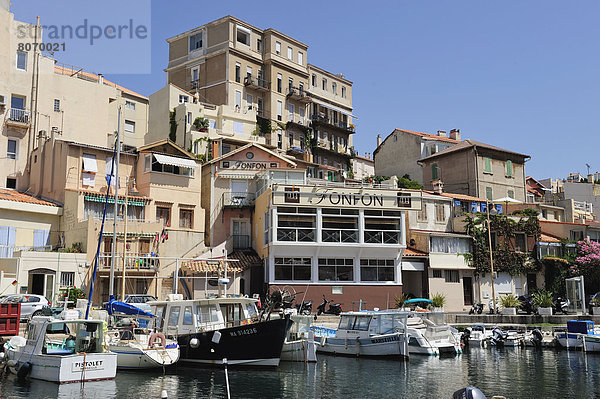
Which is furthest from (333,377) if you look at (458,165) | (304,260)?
(458,165)

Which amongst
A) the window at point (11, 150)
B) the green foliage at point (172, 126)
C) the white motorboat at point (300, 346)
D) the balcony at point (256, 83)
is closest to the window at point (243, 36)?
the balcony at point (256, 83)

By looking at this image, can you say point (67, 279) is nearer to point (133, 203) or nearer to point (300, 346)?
point (133, 203)

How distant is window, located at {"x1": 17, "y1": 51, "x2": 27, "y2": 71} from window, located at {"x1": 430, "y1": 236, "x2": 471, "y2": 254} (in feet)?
116

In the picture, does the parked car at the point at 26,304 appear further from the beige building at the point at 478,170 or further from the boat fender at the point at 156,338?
the beige building at the point at 478,170

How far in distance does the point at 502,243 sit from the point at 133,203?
29.7 meters

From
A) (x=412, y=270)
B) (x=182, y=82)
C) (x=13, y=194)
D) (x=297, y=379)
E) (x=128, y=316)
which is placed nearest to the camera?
(x=297, y=379)

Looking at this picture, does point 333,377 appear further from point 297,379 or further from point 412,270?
point 412,270

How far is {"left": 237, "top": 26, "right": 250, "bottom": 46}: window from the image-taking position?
63031 millimetres

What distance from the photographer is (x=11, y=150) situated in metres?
45.4

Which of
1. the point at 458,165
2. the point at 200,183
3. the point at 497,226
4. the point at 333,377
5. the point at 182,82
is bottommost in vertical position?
the point at 333,377

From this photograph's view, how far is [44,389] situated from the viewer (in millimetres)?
20500

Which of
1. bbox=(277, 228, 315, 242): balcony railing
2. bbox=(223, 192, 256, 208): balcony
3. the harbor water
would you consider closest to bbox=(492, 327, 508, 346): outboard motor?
the harbor water

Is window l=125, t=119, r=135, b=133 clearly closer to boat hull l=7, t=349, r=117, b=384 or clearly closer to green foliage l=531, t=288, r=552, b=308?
boat hull l=7, t=349, r=117, b=384

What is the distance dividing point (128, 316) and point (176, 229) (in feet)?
49.0
